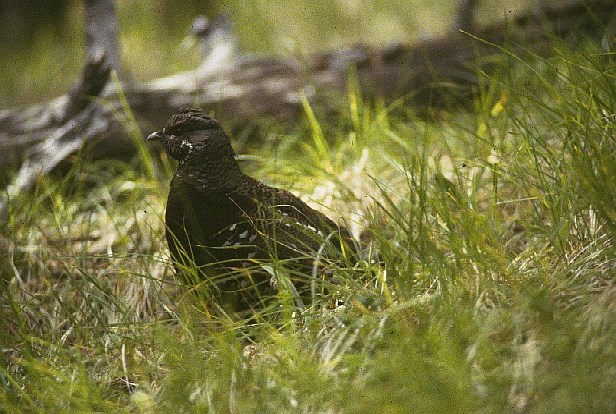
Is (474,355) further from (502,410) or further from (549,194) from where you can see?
(549,194)

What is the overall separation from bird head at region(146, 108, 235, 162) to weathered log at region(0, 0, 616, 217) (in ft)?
6.45

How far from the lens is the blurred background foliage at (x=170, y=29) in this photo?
8258mm

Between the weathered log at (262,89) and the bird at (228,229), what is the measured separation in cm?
204

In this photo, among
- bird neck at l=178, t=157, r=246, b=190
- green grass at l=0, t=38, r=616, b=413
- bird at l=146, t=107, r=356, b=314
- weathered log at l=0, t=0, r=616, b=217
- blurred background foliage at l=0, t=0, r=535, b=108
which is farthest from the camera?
blurred background foliage at l=0, t=0, r=535, b=108

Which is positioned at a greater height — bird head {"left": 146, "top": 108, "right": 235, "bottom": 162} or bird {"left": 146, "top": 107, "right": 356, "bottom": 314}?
bird head {"left": 146, "top": 108, "right": 235, "bottom": 162}

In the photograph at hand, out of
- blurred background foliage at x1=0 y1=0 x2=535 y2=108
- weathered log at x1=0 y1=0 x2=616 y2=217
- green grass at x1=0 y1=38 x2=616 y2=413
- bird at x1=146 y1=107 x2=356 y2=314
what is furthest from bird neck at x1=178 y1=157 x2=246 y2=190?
blurred background foliage at x1=0 y1=0 x2=535 y2=108

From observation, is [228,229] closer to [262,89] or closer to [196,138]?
[196,138]

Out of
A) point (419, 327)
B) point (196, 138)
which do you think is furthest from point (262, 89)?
point (419, 327)

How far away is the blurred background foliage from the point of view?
325 inches

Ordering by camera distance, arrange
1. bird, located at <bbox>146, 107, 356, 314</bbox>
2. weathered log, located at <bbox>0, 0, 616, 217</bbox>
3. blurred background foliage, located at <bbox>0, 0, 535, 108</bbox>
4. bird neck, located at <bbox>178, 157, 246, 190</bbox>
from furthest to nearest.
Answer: blurred background foliage, located at <bbox>0, 0, 535, 108</bbox>, weathered log, located at <bbox>0, 0, 616, 217</bbox>, bird neck, located at <bbox>178, 157, 246, 190</bbox>, bird, located at <bbox>146, 107, 356, 314</bbox>

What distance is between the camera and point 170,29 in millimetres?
8766

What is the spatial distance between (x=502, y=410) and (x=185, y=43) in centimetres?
673

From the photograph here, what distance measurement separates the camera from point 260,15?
8422 millimetres

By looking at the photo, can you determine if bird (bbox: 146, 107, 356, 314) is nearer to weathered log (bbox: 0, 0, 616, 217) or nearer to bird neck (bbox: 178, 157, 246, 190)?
bird neck (bbox: 178, 157, 246, 190)
